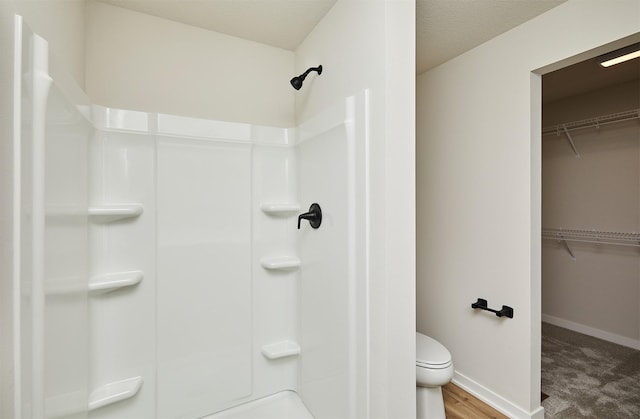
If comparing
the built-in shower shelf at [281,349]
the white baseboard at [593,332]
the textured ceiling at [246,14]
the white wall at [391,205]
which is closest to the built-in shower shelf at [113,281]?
the built-in shower shelf at [281,349]

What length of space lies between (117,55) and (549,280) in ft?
14.4

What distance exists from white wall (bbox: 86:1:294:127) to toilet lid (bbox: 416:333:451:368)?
162 cm

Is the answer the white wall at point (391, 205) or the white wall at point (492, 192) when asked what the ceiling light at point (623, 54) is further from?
the white wall at point (391, 205)

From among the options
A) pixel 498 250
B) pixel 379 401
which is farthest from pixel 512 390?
pixel 379 401

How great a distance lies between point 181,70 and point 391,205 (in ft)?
4.73

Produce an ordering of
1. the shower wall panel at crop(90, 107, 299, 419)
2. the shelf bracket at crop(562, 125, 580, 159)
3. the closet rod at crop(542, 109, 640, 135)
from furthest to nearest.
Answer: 1. the shelf bracket at crop(562, 125, 580, 159)
2. the closet rod at crop(542, 109, 640, 135)
3. the shower wall panel at crop(90, 107, 299, 419)

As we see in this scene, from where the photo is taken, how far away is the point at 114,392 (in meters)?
1.40

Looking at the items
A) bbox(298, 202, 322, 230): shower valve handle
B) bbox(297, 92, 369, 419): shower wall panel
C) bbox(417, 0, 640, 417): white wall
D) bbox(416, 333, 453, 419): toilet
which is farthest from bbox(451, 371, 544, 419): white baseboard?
bbox(298, 202, 322, 230): shower valve handle

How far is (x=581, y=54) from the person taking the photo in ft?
5.21

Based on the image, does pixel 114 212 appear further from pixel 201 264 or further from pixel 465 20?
pixel 465 20

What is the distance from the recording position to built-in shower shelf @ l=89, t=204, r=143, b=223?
1357 millimetres

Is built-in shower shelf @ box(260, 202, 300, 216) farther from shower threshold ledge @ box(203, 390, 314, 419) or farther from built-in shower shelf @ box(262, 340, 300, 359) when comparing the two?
shower threshold ledge @ box(203, 390, 314, 419)

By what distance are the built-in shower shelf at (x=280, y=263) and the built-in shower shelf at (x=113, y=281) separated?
623 mm

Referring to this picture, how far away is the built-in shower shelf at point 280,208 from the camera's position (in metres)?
1.76
